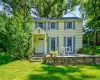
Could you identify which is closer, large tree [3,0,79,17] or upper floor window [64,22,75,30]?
upper floor window [64,22,75,30]

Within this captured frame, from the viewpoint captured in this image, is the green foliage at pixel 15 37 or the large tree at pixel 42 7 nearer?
the green foliage at pixel 15 37

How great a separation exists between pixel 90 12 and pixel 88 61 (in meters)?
9.53

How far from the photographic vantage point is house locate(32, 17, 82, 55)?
20406 mm

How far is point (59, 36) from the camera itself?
20594 millimetres

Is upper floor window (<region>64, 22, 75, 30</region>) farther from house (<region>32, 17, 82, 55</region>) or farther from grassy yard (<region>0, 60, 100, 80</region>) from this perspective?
grassy yard (<region>0, 60, 100, 80</region>)

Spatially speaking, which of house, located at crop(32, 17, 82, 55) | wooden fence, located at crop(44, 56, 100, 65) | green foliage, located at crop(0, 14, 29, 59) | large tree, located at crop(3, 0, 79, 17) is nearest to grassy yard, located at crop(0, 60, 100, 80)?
wooden fence, located at crop(44, 56, 100, 65)

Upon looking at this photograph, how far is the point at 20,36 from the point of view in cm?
1666

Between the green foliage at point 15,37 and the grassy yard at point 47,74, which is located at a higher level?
the green foliage at point 15,37

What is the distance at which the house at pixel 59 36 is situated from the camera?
20.4 m

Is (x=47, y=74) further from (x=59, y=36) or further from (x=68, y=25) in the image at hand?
(x=68, y=25)

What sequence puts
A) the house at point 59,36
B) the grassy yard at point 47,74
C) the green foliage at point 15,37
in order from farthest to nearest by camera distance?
1. the house at point 59,36
2. the green foliage at point 15,37
3. the grassy yard at point 47,74

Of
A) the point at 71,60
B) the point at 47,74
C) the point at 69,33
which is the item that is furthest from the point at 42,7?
the point at 47,74

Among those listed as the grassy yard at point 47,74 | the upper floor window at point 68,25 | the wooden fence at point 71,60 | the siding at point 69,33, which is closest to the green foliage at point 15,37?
the wooden fence at point 71,60

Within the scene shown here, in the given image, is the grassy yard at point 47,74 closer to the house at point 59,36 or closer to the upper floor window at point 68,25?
the house at point 59,36
